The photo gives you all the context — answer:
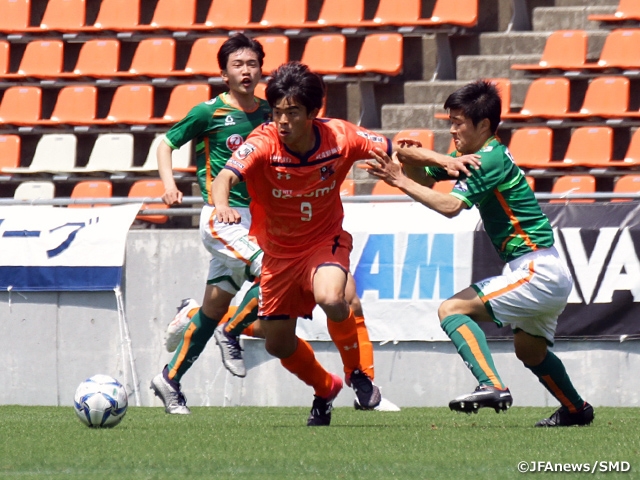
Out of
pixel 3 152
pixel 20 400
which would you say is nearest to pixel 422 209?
pixel 20 400

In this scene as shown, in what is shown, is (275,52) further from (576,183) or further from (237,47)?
(237,47)

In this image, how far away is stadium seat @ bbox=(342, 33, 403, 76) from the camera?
1307 centimetres

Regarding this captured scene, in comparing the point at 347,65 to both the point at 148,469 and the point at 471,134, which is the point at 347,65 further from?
the point at 148,469

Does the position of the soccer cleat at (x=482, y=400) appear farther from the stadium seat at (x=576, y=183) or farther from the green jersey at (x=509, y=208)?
the stadium seat at (x=576, y=183)

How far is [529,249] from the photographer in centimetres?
616

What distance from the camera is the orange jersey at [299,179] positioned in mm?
6023

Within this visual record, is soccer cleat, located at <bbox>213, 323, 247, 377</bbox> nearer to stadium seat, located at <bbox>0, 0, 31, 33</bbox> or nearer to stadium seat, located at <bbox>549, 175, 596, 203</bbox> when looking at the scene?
stadium seat, located at <bbox>549, 175, 596, 203</bbox>

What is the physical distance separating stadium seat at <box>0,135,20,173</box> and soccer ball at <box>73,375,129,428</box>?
807 centimetres

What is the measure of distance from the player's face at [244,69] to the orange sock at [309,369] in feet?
5.98

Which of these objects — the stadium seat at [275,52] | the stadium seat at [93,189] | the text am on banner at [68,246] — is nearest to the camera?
the text am on banner at [68,246]

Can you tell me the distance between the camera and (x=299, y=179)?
6066 millimetres

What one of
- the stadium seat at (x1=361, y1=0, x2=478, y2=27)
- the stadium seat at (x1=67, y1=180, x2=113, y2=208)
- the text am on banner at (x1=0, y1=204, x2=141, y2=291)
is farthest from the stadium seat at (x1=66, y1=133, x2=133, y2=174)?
the text am on banner at (x1=0, y1=204, x2=141, y2=291)

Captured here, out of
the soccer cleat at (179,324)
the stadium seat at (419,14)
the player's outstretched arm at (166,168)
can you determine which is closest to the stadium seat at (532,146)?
the stadium seat at (419,14)

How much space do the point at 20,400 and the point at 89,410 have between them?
341cm
